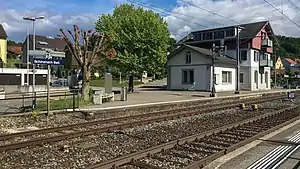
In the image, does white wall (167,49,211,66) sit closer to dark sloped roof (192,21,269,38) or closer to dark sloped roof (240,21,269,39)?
dark sloped roof (192,21,269,38)

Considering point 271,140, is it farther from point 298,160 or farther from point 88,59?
point 88,59

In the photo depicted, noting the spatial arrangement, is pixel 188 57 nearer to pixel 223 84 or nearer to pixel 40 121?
pixel 223 84

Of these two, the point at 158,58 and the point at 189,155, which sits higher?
the point at 158,58

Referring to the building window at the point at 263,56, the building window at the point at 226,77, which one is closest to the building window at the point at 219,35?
the building window at the point at 263,56

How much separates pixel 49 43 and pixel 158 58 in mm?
76226

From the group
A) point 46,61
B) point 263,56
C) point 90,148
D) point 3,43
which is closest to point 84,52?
point 46,61

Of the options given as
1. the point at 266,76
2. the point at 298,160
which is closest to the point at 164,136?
the point at 298,160

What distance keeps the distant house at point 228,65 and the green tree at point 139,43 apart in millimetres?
7150

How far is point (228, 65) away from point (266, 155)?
3718cm

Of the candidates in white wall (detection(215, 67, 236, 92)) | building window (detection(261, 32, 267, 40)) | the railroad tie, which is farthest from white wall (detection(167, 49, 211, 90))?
the railroad tie

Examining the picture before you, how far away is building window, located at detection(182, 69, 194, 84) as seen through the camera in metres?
43.0

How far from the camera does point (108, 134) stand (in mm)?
11383

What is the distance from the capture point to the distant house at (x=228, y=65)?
42.2m

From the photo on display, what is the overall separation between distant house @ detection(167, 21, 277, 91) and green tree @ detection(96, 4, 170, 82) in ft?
23.5
